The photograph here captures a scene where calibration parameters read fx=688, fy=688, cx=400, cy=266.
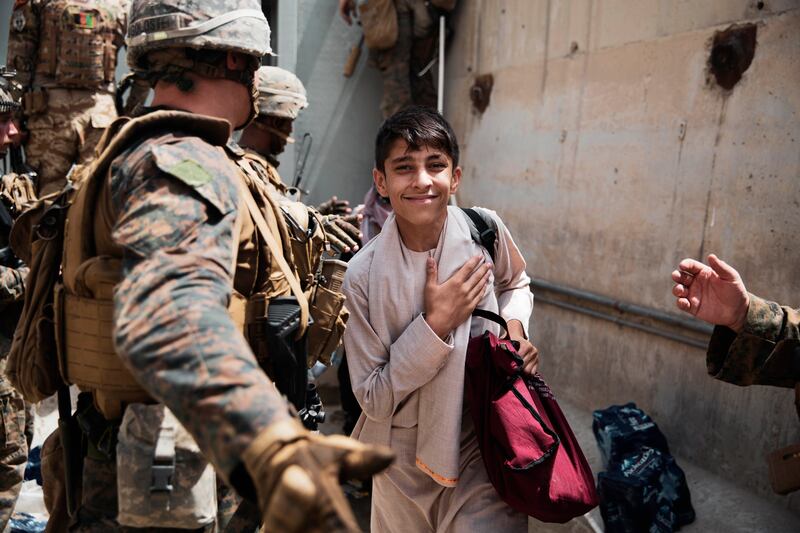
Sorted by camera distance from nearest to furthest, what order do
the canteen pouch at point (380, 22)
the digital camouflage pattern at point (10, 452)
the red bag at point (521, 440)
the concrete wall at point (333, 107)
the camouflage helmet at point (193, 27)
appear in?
the camouflage helmet at point (193, 27)
the red bag at point (521, 440)
the digital camouflage pattern at point (10, 452)
the canteen pouch at point (380, 22)
the concrete wall at point (333, 107)

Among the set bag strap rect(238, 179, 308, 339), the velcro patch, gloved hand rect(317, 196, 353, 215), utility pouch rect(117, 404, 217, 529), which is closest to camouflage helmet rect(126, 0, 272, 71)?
bag strap rect(238, 179, 308, 339)

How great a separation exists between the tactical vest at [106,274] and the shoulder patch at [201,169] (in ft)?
0.19

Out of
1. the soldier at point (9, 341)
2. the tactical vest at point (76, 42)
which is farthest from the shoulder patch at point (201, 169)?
the tactical vest at point (76, 42)

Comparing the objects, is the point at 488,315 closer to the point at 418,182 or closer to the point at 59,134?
the point at 418,182

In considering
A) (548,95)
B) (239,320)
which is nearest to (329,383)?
(548,95)

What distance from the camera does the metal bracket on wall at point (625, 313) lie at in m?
3.44

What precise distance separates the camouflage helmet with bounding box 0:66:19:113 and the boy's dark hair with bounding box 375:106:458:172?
74.9 inches

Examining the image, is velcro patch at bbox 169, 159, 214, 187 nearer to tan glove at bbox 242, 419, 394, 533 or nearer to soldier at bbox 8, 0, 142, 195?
tan glove at bbox 242, 419, 394, 533

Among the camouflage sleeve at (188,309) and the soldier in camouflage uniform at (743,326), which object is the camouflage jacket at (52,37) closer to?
the camouflage sleeve at (188,309)

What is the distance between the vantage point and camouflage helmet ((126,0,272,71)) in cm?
169

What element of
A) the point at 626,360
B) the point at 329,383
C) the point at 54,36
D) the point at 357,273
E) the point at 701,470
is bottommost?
the point at 329,383

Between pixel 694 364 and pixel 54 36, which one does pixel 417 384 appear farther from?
pixel 54 36

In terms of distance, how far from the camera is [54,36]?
4742 millimetres

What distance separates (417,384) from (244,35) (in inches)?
42.4
